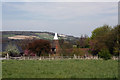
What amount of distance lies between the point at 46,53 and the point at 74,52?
6.80 metres

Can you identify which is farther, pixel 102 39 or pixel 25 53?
pixel 25 53

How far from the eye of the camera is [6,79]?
11.3 m

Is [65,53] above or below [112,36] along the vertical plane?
below

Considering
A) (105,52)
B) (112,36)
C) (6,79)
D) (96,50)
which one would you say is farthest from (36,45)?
(6,79)

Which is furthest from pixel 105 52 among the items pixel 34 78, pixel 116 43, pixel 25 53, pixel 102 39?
pixel 25 53

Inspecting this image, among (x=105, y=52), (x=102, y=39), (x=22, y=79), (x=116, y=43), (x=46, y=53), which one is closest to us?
(x=22, y=79)

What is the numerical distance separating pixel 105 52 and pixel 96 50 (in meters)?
22.2

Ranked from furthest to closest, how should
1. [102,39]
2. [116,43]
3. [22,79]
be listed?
1. [102,39]
2. [116,43]
3. [22,79]

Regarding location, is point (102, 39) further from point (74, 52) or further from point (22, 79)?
point (22, 79)

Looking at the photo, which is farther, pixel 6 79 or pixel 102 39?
pixel 102 39

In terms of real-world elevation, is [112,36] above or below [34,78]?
above

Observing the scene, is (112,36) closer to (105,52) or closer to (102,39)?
(102,39)

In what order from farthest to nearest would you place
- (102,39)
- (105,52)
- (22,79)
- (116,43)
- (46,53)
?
1. (46,53)
2. (102,39)
3. (116,43)
4. (105,52)
5. (22,79)

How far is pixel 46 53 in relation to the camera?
56.3m
